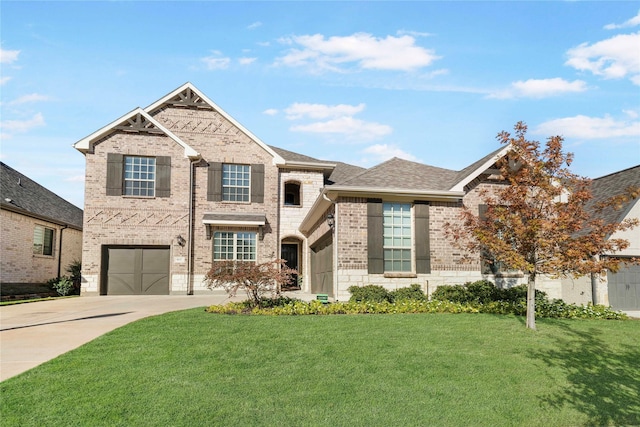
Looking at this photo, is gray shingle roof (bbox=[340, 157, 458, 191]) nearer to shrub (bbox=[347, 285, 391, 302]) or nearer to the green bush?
shrub (bbox=[347, 285, 391, 302])

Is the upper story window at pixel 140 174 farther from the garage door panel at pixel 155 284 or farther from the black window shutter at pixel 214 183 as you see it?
the garage door panel at pixel 155 284

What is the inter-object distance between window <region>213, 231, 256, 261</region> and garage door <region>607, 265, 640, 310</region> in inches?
571

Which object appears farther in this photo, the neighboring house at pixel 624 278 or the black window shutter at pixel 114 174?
the black window shutter at pixel 114 174

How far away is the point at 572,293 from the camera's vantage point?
17.9 meters

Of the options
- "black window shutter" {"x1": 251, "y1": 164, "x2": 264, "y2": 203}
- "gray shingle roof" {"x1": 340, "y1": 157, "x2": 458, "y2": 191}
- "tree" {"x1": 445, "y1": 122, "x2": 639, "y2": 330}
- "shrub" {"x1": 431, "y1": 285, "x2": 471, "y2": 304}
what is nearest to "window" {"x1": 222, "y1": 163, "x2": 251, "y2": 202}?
"black window shutter" {"x1": 251, "y1": 164, "x2": 264, "y2": 203}

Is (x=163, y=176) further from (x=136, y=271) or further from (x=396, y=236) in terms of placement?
(x=396, y=236)

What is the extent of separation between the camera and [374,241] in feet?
44.3

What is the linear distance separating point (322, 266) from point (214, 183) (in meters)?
6.53

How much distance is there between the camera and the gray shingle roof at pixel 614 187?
18031 millimetres

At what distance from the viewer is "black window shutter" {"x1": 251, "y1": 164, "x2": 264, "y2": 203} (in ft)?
67.4

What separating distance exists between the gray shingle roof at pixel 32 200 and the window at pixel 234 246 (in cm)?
806

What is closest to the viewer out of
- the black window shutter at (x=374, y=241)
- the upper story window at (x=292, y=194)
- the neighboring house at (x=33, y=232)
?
the black window shutter at (x=374, y=241)

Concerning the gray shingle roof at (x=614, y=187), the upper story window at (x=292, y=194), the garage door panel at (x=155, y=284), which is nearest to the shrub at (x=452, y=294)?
the gray shingle roof at (x=614, y=187)

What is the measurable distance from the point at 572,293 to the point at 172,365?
16.6 metres
